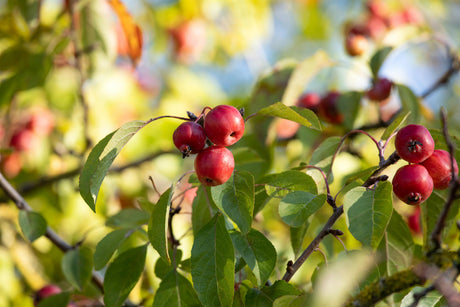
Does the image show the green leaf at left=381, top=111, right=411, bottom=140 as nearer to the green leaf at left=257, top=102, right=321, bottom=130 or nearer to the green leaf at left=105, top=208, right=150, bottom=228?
the green leaf at left=257, top=102, right=321, bottom=130

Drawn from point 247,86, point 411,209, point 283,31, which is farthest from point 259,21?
point 283,31

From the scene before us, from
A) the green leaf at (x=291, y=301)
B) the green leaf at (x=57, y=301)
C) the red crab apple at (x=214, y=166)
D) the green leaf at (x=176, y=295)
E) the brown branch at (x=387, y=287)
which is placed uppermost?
the red crab apple at (x=214, y=166)

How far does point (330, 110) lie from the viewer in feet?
8.34

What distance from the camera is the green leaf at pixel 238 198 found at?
3.71 ft

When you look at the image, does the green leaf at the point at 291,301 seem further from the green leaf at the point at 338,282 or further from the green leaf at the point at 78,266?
the green leaf at the point at 78,266

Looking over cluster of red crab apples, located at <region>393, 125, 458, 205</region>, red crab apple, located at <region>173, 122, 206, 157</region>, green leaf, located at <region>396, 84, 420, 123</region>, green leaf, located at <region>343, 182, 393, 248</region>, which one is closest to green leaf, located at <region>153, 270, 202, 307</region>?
red crab apple, located at <region>173, 122, 206, 157</region>

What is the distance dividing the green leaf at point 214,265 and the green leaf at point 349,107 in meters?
1.21

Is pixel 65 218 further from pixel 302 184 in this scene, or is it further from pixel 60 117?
pixel 302 184

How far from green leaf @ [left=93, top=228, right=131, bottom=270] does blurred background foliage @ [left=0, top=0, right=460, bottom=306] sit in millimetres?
140

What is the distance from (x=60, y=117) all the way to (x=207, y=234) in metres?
2.55

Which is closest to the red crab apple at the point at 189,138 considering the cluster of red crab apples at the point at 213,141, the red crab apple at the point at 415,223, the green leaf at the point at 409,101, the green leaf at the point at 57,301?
the cluster of red crab apples at the point at 213,141

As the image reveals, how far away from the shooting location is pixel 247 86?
5340 millimetres

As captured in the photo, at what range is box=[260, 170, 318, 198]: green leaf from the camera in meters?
1.22

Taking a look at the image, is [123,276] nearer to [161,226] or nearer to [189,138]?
[161,226]
